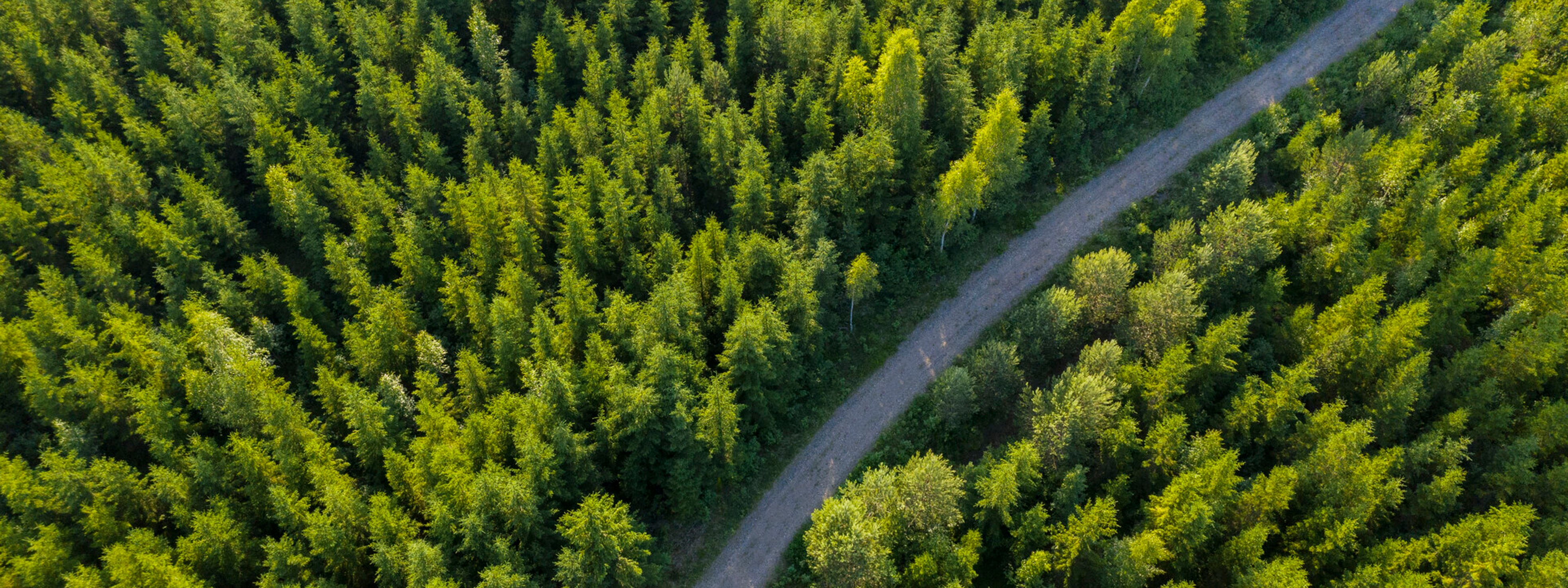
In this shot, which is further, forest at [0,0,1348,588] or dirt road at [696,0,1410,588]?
dirt road at [696,0,1410,588]

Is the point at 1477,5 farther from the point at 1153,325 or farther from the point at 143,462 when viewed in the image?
the point at 143,462

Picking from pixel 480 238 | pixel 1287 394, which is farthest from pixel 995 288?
pixel 480 238

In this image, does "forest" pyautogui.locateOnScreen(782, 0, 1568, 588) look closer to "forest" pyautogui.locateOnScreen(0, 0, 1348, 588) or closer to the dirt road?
the dirt road

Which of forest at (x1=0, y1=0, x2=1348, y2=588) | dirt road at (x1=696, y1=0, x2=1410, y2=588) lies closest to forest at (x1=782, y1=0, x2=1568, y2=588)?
dirt road at (x1=696, y1=0, x2=1410, y2=588)

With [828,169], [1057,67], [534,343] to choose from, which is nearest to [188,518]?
[534,343]

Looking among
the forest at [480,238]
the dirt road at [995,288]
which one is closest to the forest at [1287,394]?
the dirt road at [995,288]

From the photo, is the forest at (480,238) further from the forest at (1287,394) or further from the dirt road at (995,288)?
the dirt road at (995,288)
